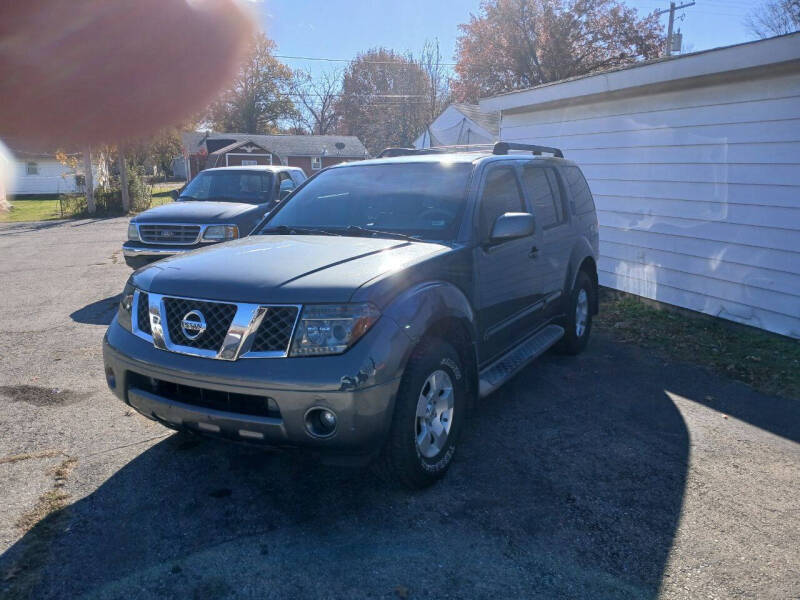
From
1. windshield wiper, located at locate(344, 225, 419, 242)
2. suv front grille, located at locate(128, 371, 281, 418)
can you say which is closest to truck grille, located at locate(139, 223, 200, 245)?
windshield wiper, located at locate(344, 225, 419, 242)

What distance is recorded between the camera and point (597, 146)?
9.11 meters

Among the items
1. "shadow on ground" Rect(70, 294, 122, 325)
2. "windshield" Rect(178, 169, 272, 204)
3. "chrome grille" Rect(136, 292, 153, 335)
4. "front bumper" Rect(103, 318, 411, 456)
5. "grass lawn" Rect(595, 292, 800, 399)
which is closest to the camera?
"front bumper" Rect(103, 318, 411, 456)

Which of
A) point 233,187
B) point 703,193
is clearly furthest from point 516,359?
point 233,187

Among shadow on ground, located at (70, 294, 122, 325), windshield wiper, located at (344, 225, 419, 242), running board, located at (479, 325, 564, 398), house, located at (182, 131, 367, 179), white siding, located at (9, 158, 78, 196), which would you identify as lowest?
shadow on ground, located at (70, 294, 122, 325)

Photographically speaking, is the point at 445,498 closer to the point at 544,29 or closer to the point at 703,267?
the point at 703,267

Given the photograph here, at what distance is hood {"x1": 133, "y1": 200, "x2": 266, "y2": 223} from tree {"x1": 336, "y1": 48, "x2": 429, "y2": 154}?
3896cm

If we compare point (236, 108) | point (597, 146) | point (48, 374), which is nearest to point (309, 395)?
point (48, 374)

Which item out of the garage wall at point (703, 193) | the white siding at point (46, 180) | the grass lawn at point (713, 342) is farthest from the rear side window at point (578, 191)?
the white siding at point (46, 180)

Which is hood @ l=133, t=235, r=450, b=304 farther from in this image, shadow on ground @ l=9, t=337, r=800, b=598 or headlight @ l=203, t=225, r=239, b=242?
headlight @ l=203, t=225, r=239, b=242

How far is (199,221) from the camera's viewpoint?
329 inches

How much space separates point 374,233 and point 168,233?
5.35 m

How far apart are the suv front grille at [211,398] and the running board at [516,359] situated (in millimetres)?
1500

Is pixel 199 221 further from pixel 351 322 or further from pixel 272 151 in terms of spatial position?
pixel 272 151

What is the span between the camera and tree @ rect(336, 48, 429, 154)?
47.3m
